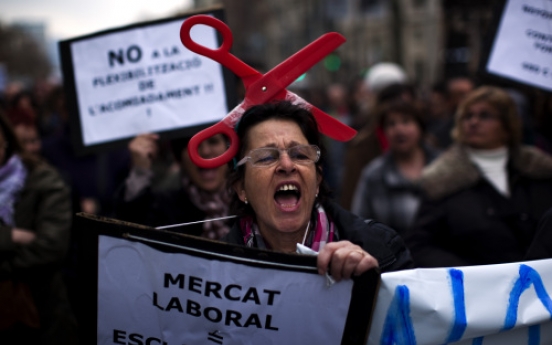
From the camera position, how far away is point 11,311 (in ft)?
10.9

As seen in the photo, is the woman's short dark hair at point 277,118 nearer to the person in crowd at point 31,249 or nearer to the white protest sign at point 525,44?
the person in crowd at point 31,249

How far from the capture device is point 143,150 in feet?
12.2

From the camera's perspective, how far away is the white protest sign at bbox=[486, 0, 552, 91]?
3.92 m

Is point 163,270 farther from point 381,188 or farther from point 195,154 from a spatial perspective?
point 381,188

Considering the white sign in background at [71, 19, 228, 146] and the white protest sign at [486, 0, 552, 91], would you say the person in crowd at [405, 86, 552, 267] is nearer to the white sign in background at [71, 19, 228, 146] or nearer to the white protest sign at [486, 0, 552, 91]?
the white protest sign at [486, 0, 552, 91]

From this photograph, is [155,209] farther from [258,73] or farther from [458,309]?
[458,309]

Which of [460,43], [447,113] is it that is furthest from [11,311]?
[460,43]

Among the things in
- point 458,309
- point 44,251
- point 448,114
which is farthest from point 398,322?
point 448,114

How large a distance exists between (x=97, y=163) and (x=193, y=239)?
15.3 feet

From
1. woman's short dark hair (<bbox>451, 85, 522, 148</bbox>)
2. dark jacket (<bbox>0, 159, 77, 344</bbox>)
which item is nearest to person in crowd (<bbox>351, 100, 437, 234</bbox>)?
woman's short dark hair (<bbox>451, 85, 522, 148</bbox>)

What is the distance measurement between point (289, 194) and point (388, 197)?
2.70m

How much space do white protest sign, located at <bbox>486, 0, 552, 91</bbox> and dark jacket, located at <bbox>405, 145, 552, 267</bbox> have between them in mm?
430

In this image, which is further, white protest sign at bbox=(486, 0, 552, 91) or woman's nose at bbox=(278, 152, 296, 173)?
white protest sign at bbox=(486, 0, 552, 91)

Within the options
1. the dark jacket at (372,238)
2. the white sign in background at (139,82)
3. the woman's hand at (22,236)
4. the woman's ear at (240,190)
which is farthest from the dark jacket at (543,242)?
the woman's hand at (22,236)
